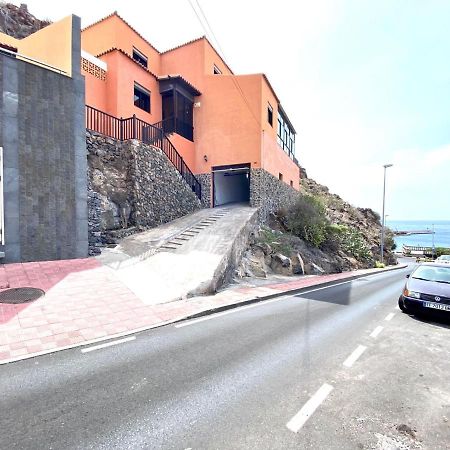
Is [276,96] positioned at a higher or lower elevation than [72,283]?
higher

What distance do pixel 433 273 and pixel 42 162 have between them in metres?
13.0

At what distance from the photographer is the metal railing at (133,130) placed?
13102 millimetres

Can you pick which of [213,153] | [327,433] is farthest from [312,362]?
[213,153]

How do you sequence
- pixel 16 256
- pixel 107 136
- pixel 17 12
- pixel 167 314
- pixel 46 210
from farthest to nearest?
1. pixel 17 12
2. pixel 107 136
3. pixel 46 210
4. pixel 16 256
5. pixel 167 314

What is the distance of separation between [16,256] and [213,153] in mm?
13216

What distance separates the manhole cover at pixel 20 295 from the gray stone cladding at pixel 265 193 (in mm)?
12410

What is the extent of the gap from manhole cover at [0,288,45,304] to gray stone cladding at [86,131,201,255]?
3.75 meters

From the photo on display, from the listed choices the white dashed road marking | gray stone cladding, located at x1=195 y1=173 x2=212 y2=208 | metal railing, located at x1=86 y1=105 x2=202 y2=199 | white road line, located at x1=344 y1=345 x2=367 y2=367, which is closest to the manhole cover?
white road line, located at x1=344 y1=345 x2=367 y2=367

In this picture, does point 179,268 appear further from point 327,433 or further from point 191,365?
point 327,433

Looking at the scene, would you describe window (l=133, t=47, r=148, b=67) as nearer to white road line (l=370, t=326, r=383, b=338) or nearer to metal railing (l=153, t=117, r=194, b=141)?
metal railing (l=153, t=117, r=194, b=141)

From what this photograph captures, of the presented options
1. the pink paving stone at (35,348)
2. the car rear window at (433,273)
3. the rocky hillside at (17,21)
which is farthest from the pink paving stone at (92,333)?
the rocky hillside at (17,21)

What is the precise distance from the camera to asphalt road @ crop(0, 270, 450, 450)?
107 inches

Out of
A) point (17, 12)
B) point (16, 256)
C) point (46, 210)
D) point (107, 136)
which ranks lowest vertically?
point (16, 256)

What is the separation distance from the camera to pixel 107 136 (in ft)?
44.3
